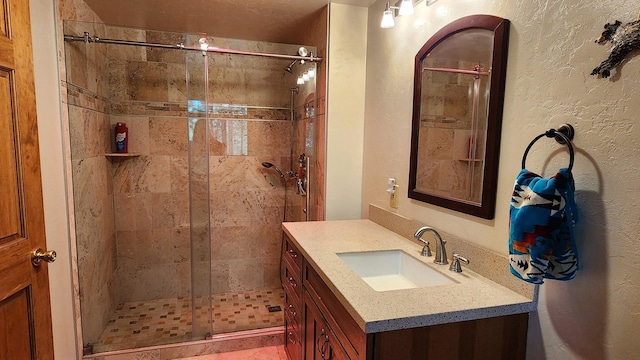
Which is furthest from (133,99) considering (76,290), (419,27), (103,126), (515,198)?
(515,198)

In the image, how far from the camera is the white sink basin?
1681 mm

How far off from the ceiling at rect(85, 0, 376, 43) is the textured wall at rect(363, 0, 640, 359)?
4.68 ft

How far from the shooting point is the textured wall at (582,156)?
3.06ft

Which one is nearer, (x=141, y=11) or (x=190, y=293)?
(x=141, y=11)

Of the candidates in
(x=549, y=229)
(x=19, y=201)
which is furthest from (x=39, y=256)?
(x=549, y=229)

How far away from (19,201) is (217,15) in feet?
6.25

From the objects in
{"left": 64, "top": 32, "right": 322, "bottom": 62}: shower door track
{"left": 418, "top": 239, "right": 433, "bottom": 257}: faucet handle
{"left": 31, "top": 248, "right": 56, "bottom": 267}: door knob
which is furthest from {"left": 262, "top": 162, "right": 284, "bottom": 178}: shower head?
{"left": 31, "top": 248, "right": 56, "bottom": 267}: door knob

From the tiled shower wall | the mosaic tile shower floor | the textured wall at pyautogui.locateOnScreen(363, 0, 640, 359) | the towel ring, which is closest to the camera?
the textured wall at pyautogui.locateOnScreen(363, 0, 640, 359)

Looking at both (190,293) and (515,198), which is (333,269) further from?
(190,293)

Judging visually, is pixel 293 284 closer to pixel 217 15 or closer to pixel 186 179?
pixel 186 179

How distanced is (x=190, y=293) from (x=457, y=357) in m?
2.44

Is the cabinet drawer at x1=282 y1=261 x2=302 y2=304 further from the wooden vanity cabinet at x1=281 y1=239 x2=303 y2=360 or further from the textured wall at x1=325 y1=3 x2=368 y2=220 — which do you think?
the textured wall at x1=325 y1=3 x2=368 y2=220

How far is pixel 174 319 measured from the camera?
2.80 m

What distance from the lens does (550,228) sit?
1.00 m
